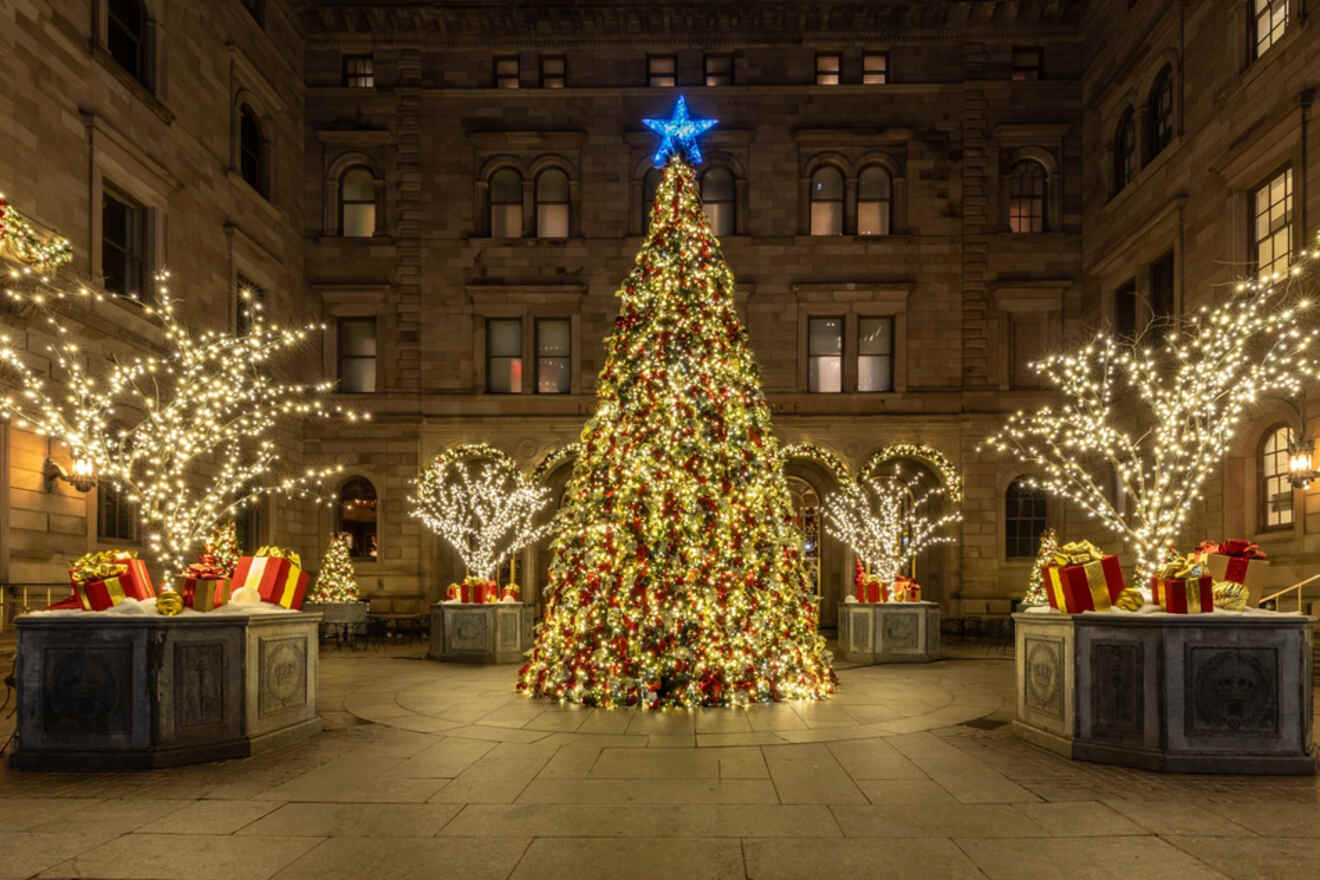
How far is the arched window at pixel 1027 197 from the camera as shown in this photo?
23734mm

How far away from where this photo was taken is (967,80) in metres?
23.4

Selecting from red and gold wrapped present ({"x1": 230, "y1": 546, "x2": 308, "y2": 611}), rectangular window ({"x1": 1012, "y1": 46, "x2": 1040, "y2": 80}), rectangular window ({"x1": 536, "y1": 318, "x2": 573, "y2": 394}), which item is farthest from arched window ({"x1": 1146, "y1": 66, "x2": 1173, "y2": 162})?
red and gold wrapped present ({"x1": 230, "y1": 546, "x2": 308, "y2": 611})

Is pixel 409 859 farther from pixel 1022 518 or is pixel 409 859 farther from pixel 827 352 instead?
pixel 1022 518

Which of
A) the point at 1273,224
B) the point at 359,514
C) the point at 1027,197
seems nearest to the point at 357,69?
the point at 359,514

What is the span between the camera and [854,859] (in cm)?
523

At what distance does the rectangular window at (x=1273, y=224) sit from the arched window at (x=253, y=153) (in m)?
19.7

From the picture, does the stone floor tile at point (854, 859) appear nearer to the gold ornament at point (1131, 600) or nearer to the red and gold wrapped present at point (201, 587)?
the gold ornament at point (1131, 600)

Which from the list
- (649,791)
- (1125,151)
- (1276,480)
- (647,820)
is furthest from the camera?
(1125,151)

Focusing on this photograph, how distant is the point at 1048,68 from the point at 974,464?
387 inches

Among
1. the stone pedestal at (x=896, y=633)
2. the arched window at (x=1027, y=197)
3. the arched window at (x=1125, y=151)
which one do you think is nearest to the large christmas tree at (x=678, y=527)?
the stone pedestal at (x=896, y=633)

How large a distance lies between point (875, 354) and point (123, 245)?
1612cm

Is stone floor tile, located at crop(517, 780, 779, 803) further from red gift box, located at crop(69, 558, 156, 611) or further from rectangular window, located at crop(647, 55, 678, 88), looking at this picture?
rectangular window, located at crop(647, 55, 678, 88)

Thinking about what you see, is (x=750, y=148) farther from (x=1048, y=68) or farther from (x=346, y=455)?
(x=346, y=455)

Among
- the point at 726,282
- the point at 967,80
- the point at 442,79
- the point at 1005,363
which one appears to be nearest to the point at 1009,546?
the point at 1005,363
